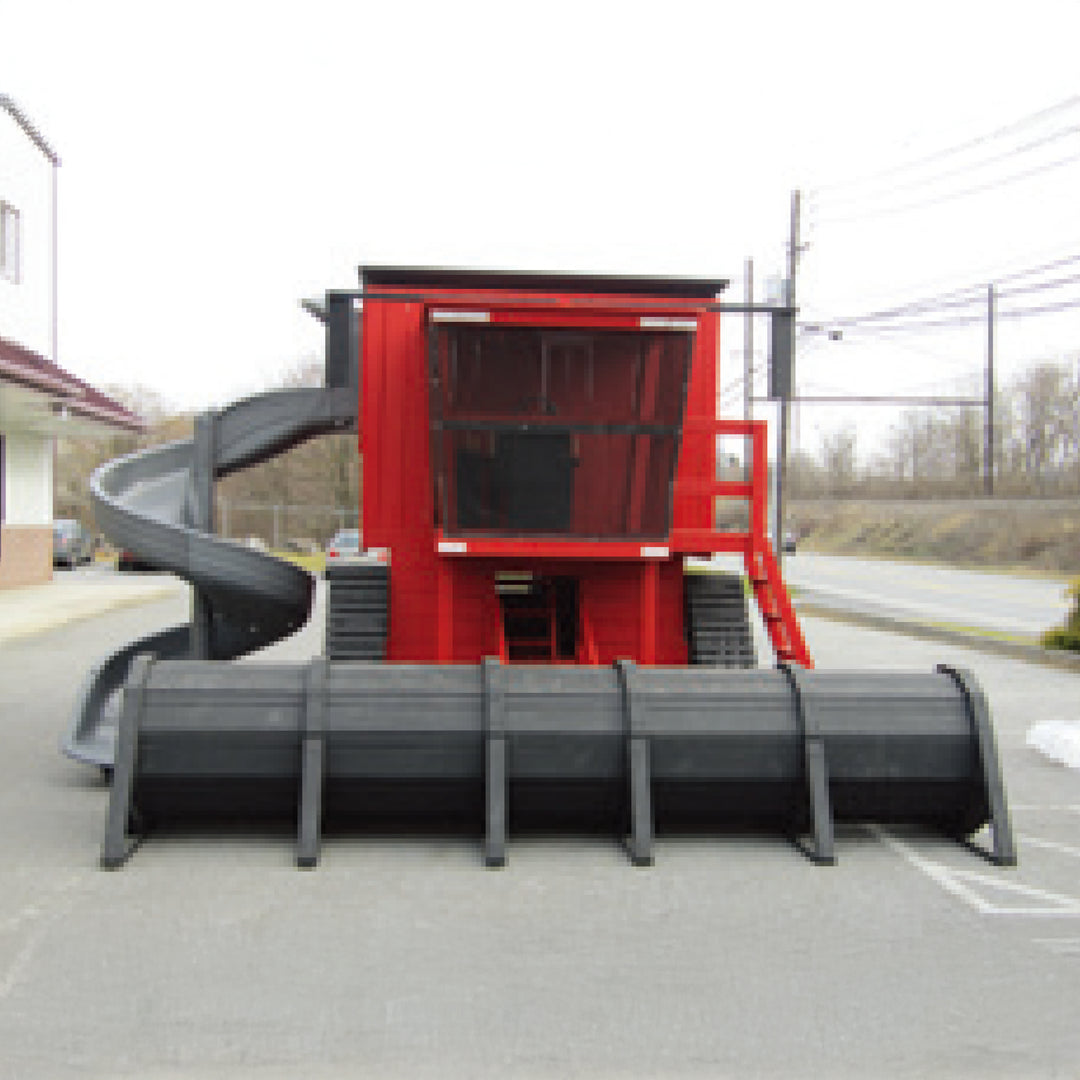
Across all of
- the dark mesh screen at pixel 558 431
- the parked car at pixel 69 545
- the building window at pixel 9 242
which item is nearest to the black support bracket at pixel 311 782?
the dark mesh screen at pixel 558 431

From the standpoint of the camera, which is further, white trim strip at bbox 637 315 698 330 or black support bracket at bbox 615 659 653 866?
white trim strip at bbox 637 315 698 330

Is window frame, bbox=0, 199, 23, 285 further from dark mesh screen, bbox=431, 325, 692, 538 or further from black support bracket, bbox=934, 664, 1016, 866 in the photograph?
black support bracket, bbox=934, 664, 1016, 866

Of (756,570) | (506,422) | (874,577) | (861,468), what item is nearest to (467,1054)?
(506,422)

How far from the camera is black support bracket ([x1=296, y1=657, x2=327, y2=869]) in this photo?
5711 millimetres

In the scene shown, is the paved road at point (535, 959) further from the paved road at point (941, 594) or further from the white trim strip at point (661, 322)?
the paved road at point (941, 594)

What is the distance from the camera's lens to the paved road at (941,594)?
23.7m

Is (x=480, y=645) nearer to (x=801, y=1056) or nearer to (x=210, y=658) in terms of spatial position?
(x=210, y=658)

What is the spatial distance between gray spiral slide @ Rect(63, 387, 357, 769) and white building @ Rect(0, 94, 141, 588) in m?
14.3

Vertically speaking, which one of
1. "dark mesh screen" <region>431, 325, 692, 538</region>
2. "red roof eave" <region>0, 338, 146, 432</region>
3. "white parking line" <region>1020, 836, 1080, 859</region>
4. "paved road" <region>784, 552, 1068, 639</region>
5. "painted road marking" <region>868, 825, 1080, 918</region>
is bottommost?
"paved road" <region>784, 552, 1068, 639</region>

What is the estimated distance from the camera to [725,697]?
6.13 meters

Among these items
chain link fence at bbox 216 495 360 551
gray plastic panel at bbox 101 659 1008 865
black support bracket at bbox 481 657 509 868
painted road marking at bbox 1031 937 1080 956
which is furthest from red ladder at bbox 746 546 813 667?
chain link fence at bbox 216 495 360 551

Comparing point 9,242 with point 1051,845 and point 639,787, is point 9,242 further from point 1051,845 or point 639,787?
point 1051,845

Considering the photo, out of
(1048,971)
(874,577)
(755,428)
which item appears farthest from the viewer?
(874,577)

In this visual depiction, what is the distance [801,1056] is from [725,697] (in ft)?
8.12
